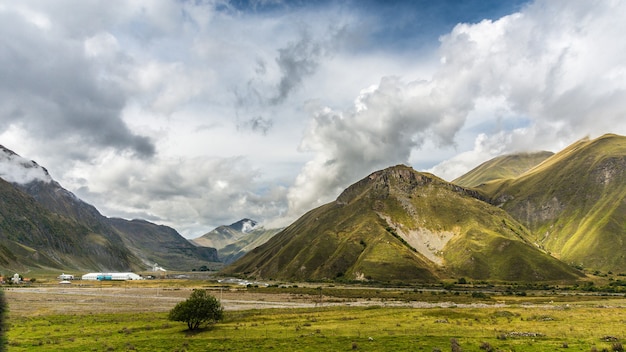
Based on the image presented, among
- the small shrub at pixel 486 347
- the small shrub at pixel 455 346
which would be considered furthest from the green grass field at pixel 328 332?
the small shrub at pixel 455 346

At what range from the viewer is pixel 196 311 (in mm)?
71438

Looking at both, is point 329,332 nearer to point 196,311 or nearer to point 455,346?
point 455,346

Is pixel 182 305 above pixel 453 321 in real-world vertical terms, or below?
above

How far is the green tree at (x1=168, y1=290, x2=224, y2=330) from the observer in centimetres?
7100

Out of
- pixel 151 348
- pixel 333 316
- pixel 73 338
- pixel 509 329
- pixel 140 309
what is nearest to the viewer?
pixel 151 348

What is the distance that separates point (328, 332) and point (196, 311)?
25.9 metres

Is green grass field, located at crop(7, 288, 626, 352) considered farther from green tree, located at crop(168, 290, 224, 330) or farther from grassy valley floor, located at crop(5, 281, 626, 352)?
green tree, located at crop(168, 290, 224, 330)

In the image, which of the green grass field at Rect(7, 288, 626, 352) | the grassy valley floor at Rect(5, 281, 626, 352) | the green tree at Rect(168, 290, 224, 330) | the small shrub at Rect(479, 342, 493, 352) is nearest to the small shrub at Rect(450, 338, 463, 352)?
the grassy valley floor at Rect(5, 281, 626, 352)

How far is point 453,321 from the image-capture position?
77688mm

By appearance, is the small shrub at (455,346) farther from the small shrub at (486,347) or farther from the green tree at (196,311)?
the green tree at (196,311)

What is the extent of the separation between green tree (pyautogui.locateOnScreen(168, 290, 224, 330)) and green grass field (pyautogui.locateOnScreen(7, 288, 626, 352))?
2197mm

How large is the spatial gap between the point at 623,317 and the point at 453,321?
36294 millimetres

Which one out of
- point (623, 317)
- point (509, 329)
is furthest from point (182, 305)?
point (623, 317)

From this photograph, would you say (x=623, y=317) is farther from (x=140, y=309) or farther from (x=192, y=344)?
(x=140, y=309)
